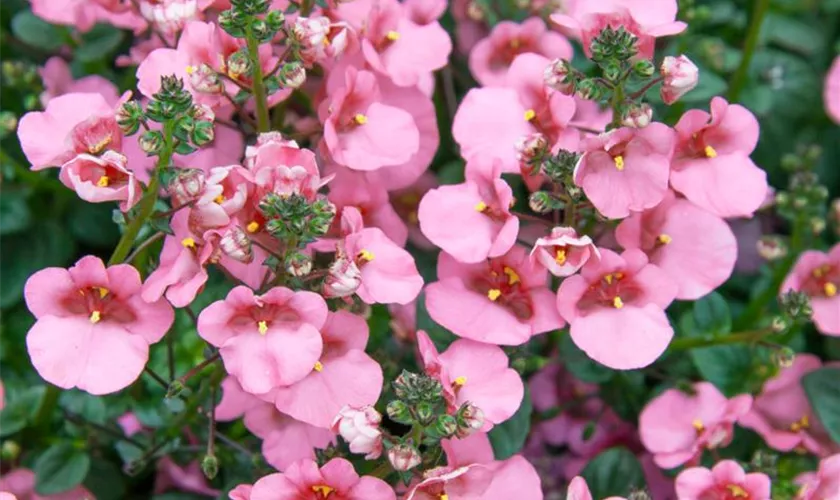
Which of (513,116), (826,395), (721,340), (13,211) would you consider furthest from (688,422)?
(13,211)

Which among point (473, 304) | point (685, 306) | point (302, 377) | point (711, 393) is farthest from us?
point (685, 306)

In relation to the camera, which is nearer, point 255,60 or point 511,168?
point 255,60

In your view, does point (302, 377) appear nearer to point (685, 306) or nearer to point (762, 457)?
point (762, 457)

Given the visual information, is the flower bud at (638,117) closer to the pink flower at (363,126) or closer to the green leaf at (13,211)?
the pink flower at (363,126)

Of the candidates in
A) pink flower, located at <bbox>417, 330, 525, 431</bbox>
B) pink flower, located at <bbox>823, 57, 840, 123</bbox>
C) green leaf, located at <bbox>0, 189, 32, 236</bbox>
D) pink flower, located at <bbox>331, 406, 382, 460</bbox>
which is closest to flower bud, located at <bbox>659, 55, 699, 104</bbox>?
pink flower, located at <bbox>417, 330, 525, 431</bbox>

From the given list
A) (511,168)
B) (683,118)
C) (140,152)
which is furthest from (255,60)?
(683,118)

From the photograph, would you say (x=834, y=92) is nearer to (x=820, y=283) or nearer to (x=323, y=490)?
(x=820, y=283)
